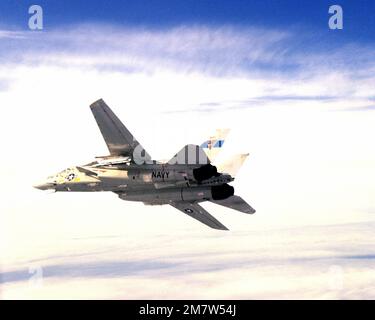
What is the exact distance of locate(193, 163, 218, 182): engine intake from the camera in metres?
53.6

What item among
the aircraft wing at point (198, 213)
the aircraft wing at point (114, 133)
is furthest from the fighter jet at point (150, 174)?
the aircraft wing at point (198, 213)

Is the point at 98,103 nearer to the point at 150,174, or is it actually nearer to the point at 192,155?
the point at 150,174

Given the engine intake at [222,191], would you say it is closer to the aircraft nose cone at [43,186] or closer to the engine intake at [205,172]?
the engine intake at [205,172]

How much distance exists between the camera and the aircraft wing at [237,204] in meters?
58.5

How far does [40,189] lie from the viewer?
59.9 meters

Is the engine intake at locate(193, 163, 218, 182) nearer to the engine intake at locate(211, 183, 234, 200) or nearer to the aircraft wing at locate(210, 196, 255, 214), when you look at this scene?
the engine intake at locate(211, 183, 234, 200)

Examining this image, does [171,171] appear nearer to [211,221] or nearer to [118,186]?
[118,186]

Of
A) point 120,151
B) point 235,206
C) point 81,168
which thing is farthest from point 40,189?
point 235,206

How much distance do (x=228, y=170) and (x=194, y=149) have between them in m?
3.72

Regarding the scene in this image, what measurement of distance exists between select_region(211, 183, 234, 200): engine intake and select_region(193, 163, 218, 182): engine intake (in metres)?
2.01

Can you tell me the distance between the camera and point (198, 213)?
204 ft

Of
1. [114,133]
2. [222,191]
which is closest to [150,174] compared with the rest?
[114,133]

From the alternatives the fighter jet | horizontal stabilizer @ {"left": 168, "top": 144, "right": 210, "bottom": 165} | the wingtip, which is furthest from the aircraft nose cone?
horizontal stabilizer @ {"left": 168, "top": 144, "right": 210, "bottom": 165}

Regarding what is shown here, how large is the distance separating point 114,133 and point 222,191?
9.12m
